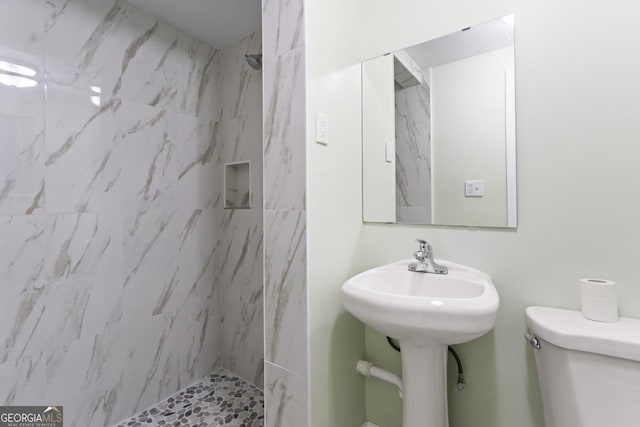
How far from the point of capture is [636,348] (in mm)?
718

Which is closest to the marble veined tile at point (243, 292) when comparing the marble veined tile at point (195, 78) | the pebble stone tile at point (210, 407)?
the pebble stone tile at point (210, 407)

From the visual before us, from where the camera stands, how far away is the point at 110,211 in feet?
5.22

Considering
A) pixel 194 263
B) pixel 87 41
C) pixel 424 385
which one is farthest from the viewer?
pixel 194 263

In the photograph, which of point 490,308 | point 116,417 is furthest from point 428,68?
point 116,417

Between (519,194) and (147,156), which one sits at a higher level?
(147,156)

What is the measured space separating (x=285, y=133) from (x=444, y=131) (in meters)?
0.67

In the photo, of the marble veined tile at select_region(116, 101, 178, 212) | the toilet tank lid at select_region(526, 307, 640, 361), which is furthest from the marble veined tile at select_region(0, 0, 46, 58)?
the toilet tank lid at select_region(526, 307, 640, 361)

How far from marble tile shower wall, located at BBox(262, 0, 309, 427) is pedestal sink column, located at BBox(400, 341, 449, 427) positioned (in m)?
0.37

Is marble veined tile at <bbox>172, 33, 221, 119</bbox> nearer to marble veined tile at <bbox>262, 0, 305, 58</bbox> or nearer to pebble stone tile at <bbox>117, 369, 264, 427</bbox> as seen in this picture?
marble veined tile at <bbox>262, 0, 305, 58</bbox>

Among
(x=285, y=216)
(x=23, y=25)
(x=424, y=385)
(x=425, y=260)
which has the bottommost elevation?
(x=424, y=385)

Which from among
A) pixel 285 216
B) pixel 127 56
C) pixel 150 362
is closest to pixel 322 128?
pixel 285 216

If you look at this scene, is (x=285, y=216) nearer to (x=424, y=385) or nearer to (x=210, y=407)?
(x=424, y=385)

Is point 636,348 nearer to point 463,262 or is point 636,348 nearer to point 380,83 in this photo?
point 463,262

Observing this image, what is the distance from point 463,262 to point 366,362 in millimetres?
619
